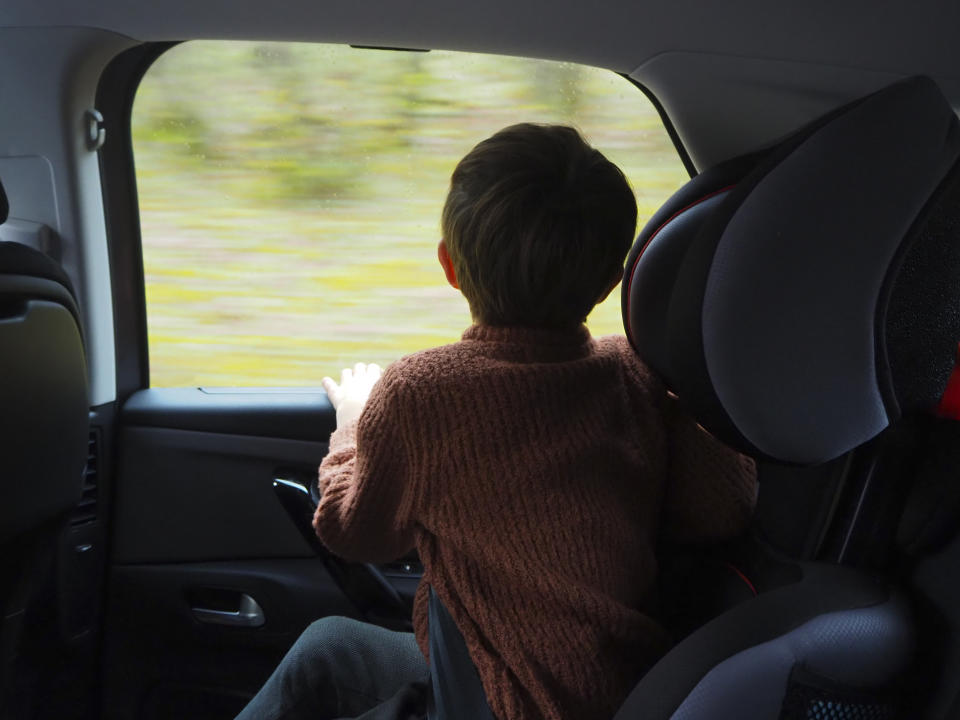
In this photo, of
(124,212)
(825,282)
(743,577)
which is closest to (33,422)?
(124,212)

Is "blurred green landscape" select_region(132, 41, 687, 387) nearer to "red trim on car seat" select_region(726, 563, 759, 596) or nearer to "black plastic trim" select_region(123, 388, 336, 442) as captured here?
"black plastic trim" select_region(123, 388, 336, 442)

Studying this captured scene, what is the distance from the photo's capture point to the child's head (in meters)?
1.21

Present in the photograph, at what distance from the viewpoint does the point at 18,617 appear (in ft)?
5.46

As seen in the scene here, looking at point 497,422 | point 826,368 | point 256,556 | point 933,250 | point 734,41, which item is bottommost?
point 256,556

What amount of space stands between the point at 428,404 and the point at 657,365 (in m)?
0.28

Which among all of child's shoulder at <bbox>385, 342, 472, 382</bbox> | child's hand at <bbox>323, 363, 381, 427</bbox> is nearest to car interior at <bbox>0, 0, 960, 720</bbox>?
child's hand at <bbox>323, 363, 381, 427</bbox>

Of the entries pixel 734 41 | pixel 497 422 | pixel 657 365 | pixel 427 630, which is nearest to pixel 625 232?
pixel 657 365

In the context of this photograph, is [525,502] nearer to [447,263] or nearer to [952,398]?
[447,263]

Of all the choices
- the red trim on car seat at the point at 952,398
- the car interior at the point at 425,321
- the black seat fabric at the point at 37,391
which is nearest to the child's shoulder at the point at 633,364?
the car interior at the point at 425,321

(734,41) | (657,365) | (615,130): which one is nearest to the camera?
(657,365)

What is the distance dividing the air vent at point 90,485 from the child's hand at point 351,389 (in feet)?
1.56

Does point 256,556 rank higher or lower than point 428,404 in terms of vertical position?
lower

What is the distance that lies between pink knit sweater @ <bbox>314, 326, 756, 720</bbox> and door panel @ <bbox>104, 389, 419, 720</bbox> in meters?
0.79

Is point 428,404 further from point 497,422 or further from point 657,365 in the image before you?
point 657,365
